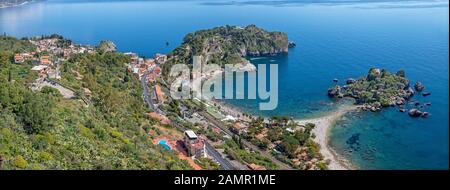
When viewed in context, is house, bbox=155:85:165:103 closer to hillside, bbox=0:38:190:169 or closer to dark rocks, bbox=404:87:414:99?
hillside, bbox=0:38:190:169

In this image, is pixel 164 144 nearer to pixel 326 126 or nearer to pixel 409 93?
pixel 326 126

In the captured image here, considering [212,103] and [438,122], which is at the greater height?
[438,122]

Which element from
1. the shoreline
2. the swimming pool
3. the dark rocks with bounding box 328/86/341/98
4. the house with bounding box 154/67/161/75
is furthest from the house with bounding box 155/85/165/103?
the dark rocks with bounding box 328/86/341/98
